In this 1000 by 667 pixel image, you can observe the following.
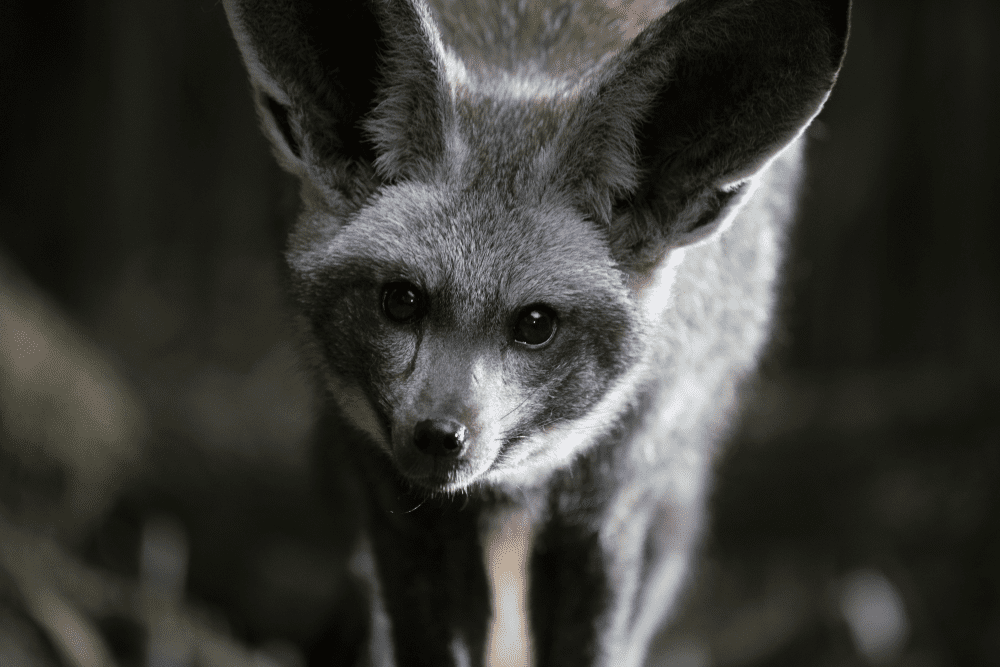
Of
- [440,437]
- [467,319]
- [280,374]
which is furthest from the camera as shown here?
[280,374]

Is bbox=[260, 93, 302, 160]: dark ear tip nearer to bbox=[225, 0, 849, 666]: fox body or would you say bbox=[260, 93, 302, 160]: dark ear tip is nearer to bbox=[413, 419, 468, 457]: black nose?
bbox=[225, 0, 849, 666]: fox body

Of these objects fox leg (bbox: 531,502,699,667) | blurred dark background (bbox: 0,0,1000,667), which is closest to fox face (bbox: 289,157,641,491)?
fox leg (bbox: 531,502,699,667)

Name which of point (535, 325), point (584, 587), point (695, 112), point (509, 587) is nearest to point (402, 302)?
point (535, 325)

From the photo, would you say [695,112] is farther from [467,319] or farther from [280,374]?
[280,374]

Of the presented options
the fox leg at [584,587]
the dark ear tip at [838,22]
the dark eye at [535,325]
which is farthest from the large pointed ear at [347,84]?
the fox leg at [584,587]

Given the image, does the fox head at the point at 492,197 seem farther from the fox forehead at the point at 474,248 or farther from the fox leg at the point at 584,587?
the fox leg at the point at 584,587
